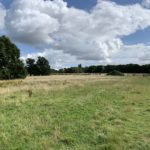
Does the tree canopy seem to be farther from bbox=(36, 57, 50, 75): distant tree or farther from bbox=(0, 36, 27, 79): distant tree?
bbox=(0, 36, 27, 79): distant tree

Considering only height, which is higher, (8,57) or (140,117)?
(8,57)

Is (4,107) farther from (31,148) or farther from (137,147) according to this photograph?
(137,147)

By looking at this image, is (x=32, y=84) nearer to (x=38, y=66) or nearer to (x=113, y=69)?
(x=38, y=66)

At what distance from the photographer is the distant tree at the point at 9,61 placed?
54562 mm

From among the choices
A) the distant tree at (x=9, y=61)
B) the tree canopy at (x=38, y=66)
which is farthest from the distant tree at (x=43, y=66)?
the distant tree at (x=9, y=61)

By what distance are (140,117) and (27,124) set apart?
14.9 ft

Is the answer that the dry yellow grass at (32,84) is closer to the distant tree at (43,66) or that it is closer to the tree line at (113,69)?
the distant tree at (43,66)

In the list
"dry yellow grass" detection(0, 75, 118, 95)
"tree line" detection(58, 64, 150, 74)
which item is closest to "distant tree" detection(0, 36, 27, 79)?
"dry yellow grass" detection(0, 75, 118, 95)

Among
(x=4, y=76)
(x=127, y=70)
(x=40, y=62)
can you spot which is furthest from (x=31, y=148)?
(x=127, y=70)

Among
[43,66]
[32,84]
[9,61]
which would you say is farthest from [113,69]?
[32,84]

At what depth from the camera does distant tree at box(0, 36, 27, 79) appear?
54.6 m

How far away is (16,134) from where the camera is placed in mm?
9000

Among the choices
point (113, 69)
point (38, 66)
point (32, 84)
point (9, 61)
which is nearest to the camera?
point (32, 84)

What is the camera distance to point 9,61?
5541cm
